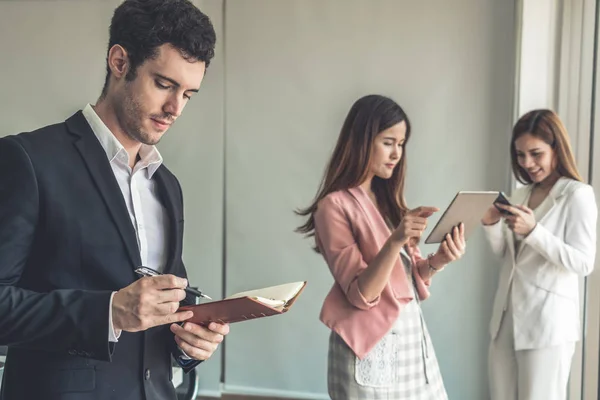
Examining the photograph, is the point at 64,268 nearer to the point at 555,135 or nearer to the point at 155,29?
the point at 155,29

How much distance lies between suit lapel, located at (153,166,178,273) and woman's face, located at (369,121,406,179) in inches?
29.0

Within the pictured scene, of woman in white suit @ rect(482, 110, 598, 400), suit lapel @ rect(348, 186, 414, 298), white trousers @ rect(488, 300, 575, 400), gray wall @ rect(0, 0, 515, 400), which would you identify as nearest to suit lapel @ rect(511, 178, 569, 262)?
woman in white suit @ rect(482, 110, 598, 400)

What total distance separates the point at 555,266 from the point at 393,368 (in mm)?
812

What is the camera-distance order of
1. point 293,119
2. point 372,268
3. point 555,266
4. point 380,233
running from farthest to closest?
point 293,119
point 555,266
point 380,233
point 372,268

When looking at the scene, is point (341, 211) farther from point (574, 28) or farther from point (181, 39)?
point (574, 28)

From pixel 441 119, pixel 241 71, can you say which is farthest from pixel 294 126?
pixel 441 119

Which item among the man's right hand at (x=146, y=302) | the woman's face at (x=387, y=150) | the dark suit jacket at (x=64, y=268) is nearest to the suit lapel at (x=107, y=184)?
the dark suit jacket at (x=64, y=268)

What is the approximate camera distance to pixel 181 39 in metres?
1.03

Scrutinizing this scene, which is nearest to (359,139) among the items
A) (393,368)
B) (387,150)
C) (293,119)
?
(387,150)

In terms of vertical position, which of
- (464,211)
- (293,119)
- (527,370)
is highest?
(293,119)

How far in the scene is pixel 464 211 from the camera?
179 centimetres

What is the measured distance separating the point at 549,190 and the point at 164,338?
5.40 feet

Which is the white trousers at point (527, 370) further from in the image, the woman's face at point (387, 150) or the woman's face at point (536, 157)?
the woman's face at point (387, 150)

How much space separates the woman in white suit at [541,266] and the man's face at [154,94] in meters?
1.38
